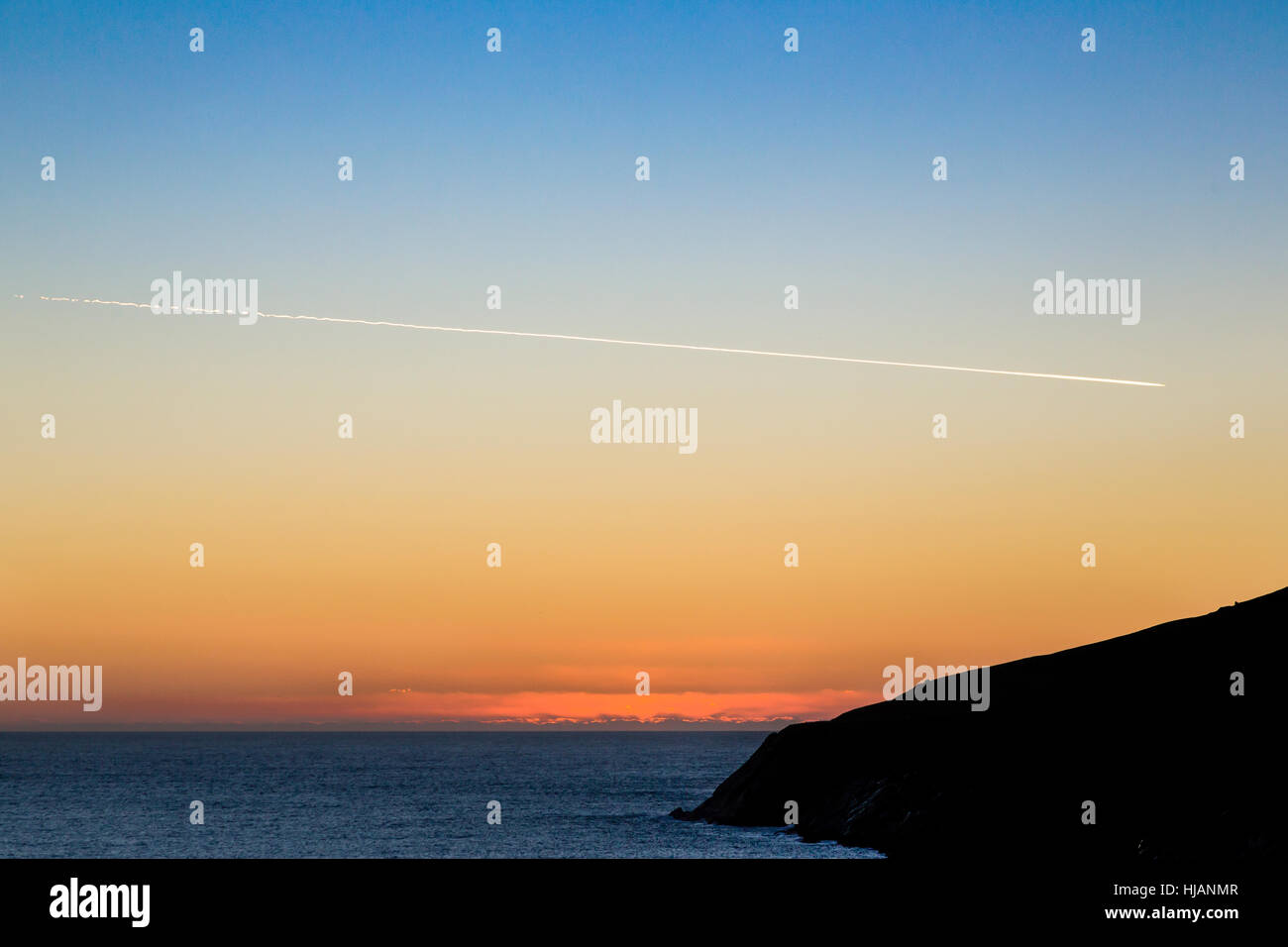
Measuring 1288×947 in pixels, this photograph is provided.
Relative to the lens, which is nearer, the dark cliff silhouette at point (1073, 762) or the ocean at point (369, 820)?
the dark cliff silhouette at point (1073, 762)

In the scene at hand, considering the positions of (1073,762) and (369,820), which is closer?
(1073,762)

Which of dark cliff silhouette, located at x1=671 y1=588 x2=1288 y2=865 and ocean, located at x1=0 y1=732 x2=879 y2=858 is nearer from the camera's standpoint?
dark cliff silhouette, located at x1=671 y1=588 x2=1288 y2=865

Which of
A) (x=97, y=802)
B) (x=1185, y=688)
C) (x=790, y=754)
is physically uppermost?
(x=1185, y=688)
